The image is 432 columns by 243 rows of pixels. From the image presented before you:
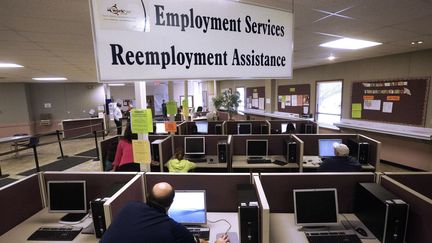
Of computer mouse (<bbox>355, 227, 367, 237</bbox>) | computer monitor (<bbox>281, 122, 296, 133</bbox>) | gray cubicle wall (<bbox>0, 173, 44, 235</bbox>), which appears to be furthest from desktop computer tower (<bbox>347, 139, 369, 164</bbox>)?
gray cubicle wall (<bbox>0, 173, 44, 235</bbox>)

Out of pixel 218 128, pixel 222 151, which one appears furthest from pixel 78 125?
pixel 222 151

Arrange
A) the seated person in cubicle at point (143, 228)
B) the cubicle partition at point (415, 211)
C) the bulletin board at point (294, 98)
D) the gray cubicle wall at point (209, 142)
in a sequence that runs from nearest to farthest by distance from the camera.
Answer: the seated person in cubicle at point (143, 228) < the cubicle partition at point (415, 211) < the gray cubicle wall at point (209, 142) < the bulletin board at point (294, 98)

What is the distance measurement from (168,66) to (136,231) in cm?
92

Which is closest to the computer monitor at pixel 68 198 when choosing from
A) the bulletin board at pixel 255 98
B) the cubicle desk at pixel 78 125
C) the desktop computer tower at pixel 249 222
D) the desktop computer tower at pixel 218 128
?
the desktop computer tower at pixel 249 222

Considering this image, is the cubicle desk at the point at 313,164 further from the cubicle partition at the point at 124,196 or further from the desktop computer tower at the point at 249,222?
the cubicle partition at the point at 124,196

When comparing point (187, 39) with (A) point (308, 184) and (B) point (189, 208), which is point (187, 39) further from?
(A) point (308, 184)

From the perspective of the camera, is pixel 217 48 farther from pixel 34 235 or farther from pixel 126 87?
pixel 126 87

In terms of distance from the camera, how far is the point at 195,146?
3.99 meters

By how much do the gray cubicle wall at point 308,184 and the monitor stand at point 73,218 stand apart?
1.68 metres

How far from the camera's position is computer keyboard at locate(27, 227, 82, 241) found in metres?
1.78

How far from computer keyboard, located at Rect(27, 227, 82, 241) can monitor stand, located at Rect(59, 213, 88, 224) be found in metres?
0.10

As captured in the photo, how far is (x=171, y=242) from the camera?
48.0 inches

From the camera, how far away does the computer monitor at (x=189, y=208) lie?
6.21 ft

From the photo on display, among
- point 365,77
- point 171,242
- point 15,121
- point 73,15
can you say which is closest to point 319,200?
point 171,242
